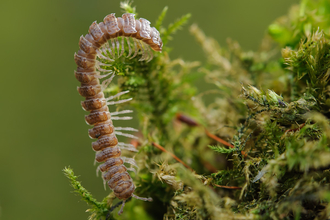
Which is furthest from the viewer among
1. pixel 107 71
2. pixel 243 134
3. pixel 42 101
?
pixel 42 101

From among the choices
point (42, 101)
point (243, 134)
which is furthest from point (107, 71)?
point (42, 101)

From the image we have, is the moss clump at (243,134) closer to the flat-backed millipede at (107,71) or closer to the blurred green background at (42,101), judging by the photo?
the flat-backed millipede at (107,71)

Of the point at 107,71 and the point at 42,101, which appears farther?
the point at 42,101

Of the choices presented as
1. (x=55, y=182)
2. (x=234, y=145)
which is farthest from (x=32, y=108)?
(x=234, y=145)

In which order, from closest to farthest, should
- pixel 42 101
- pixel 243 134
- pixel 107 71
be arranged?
pixel 243 134
pixel 107 71
pixel 42 101

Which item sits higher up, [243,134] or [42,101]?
[42,101]

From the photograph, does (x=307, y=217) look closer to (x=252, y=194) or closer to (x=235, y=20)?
(x=252, y=194)

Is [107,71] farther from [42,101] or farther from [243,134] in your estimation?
[42,101]

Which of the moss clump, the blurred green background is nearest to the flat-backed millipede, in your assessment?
the moss clump
